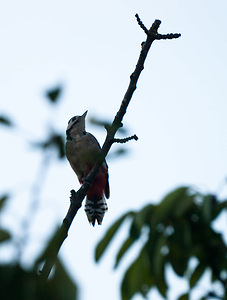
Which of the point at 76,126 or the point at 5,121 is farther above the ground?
the point at 76,126

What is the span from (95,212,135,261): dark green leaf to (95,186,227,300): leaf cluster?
0.28ft

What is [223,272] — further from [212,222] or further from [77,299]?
[77,299]

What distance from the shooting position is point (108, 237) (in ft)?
8.57

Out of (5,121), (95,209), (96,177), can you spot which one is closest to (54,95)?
(5,121)

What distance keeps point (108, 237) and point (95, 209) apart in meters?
5.71

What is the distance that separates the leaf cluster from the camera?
7.52 feet

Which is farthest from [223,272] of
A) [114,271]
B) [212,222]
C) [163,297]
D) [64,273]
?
[64,273]

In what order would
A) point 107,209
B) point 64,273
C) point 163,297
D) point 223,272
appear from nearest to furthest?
point 64,273 → point 223,272 → point 163,297 → point 107,209

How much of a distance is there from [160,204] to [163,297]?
454 mm

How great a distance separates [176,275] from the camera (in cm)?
237

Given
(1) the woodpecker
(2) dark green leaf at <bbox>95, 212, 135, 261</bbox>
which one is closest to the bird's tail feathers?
(1) the woodpecker

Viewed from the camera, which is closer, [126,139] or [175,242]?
[175,242]

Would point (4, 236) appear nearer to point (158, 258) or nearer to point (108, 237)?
point (158, 258)

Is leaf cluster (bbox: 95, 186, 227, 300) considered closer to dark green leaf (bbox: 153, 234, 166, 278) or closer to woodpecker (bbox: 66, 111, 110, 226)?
dark green leaf (bbox: 153, 234, 166, 278)
